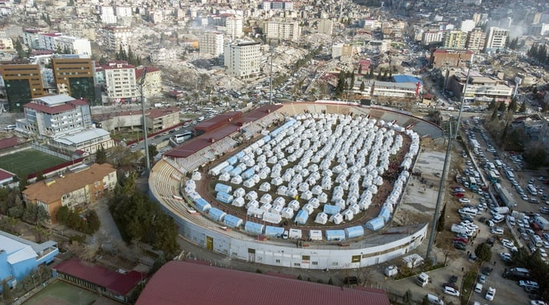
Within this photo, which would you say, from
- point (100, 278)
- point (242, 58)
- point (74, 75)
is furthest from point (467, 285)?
point (242, 58)

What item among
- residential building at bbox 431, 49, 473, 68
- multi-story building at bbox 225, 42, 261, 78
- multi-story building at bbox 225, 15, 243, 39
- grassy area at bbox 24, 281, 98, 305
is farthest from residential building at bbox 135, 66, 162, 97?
residential building at bbox 431, 49, 473, 68

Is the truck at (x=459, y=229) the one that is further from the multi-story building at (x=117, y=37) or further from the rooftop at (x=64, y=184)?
the multi-story building at (x=117, y=37)

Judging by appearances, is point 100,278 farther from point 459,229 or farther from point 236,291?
point 459,229

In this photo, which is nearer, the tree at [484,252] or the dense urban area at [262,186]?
the dense urban area at [262,186]

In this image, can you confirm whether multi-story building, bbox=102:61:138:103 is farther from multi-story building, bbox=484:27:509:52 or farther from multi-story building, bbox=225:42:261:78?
multi-story building, bbox=484:27:509:52

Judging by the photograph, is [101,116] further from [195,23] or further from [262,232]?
[195,23]

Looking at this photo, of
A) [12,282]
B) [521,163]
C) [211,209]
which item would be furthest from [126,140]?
[521,163]

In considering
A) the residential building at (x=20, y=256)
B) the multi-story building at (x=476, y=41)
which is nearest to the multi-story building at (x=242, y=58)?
the residential building at (x=20, y=256)
